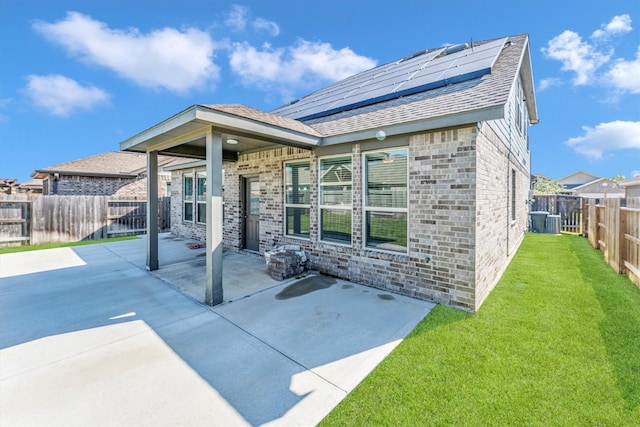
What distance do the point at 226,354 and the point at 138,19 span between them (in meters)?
12.9

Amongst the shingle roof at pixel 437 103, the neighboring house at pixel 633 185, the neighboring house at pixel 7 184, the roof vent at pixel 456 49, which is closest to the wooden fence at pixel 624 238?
the shingle roof at pixel 437 103

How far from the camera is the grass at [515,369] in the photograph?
2.23m

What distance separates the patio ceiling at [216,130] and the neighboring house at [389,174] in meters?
0.02

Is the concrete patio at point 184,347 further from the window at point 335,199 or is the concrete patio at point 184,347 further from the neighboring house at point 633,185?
the neighboring house at point 633,185

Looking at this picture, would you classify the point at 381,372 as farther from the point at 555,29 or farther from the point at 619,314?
the point at 555,29

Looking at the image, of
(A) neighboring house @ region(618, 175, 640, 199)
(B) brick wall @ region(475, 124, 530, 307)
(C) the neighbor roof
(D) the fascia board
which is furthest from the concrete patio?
(A) neighboring house @ region(618, 175, 640, 199)

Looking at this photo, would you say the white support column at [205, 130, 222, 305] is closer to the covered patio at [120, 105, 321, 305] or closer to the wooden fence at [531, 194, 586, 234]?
the covered patio at [120, 105, 321, 305]

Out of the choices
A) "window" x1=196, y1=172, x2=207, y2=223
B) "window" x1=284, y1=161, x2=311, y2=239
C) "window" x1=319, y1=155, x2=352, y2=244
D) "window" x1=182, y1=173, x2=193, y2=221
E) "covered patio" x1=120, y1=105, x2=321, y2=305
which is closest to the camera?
"covered patio" x1=120, y1=105, x2=321, y2=305

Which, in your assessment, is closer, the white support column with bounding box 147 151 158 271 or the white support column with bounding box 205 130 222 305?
the white support column with bounding box 205 130 222 305

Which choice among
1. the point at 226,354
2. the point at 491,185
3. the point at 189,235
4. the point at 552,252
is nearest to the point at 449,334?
the point at 226,354

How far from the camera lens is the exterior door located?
8.00 meters

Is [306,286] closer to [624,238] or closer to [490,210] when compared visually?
[490,210]

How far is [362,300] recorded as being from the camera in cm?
465

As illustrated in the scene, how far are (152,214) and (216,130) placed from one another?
338 centimetres
